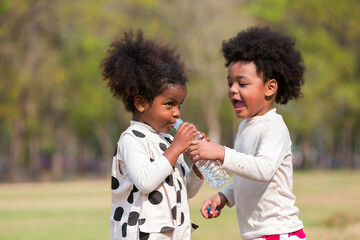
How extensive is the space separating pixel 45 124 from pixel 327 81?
24.6m

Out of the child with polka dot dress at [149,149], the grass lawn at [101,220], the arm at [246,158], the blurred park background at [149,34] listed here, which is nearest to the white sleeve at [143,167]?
the child with polka dot dress at [149,149]

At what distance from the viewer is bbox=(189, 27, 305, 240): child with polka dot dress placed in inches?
155

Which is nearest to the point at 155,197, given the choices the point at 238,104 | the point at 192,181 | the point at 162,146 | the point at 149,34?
the point at 162,146

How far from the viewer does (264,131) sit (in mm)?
3982

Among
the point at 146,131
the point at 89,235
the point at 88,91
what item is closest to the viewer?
the point at 146,131

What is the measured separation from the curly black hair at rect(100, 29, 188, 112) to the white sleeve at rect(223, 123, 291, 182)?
59cm

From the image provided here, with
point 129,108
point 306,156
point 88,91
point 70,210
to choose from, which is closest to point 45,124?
point 88,91

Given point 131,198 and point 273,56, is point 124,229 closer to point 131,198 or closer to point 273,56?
point 131,198

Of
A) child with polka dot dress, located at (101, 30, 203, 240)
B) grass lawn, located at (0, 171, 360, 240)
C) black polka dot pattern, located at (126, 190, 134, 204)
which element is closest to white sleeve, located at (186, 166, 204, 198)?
child with polka dot dress, located at (101, 30, 203, 240)

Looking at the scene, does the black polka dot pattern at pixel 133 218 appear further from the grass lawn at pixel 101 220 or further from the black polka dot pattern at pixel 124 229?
the grass lawn at pixel 101 220

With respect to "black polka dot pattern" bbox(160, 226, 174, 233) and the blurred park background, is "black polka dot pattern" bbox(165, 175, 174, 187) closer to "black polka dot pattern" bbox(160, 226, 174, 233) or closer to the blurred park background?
"black polka dot pattern" bbox(160, 226, 174, 233)

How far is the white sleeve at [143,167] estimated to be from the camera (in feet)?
11.8

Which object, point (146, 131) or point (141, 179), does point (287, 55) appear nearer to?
point (146, 131)

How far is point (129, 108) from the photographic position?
13.5ft
